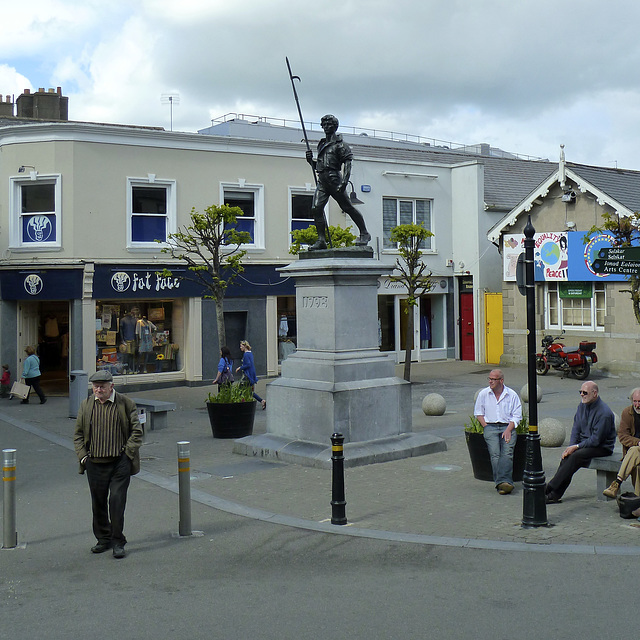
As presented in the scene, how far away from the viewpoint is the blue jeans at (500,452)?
1008 cm

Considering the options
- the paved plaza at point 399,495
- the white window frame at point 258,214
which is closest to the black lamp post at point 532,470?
the paved plaza at point 399,495

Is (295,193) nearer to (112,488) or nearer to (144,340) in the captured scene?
(144,340)

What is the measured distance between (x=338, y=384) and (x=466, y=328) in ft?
61.4

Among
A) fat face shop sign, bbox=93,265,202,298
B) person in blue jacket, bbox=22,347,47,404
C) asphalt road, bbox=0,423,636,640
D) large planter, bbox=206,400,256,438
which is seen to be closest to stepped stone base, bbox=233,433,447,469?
large planter, bbox=206,400,256,438

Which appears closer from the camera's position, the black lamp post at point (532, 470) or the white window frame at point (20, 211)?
the black lamp post at point (532, 470)

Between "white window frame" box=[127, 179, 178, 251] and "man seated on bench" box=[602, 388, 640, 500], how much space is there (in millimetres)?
16060

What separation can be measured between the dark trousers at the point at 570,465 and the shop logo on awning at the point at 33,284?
16.4 m

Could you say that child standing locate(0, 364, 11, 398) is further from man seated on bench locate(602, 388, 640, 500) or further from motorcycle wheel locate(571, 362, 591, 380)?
man seated on bench locate(602, 388, 640, 500)

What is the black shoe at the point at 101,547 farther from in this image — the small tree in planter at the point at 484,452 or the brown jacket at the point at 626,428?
the brown jacket at the point at 626,428

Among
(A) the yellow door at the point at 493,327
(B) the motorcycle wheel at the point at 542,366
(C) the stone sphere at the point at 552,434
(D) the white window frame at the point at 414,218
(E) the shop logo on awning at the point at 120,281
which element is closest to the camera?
(C) the stone sphere at the point at 552,434

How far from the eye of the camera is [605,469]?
31.0ft

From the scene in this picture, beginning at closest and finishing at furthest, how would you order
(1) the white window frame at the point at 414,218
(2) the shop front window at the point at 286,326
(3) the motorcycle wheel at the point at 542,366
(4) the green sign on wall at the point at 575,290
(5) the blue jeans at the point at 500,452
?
(5) the blue jeans at the point at 500,452, (3) the motorcycle wheel at the point at 542,366, (4) the green sign on wall at the point at 575,290, (2) the shop front window at the point at 286,326, (1) the white window frame at the point at 414,218

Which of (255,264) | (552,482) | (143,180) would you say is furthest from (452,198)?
(552,482)

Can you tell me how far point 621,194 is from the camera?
25594mm
